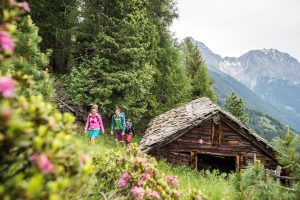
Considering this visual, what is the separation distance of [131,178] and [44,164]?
2920 mm

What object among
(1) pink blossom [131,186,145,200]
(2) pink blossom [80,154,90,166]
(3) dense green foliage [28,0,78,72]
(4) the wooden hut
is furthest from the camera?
(3) dense green foliage [28,0,78,72]

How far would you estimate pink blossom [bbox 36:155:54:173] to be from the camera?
192cm

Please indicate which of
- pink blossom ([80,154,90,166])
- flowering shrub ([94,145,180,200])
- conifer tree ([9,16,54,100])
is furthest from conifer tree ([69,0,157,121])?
pink blossom ([80,154,90,166])

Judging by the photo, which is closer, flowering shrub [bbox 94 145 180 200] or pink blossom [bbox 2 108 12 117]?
pink blossom [bbox 2 108 12 117]

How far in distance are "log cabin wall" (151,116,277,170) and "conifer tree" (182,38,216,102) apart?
2000cm

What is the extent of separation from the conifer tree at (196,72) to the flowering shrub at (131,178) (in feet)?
111

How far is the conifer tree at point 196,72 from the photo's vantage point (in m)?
40.4

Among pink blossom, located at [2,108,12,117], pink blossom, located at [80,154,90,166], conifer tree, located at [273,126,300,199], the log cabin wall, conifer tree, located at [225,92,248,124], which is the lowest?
the log cabin wall

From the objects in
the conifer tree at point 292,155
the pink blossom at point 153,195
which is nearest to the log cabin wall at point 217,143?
the conifer tree at point 292,155

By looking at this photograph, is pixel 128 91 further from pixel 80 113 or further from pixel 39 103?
pixel 39 103

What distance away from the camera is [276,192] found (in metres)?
5.66

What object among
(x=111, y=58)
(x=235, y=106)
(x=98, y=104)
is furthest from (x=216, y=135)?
(x=235, y=106)

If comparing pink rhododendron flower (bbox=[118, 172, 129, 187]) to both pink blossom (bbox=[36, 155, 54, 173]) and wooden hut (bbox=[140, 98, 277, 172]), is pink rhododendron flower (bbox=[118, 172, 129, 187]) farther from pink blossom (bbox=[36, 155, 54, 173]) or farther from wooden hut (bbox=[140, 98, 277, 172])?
wooden hut (bbox=[140, 98, 277, 172])

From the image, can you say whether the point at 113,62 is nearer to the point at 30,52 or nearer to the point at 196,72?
the point at 30,52
